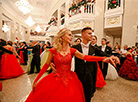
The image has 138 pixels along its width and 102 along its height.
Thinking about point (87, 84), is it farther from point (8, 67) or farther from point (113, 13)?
point (113, 13)

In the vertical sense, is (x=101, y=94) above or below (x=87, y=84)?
below

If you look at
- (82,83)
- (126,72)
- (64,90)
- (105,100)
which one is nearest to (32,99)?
(64,90)

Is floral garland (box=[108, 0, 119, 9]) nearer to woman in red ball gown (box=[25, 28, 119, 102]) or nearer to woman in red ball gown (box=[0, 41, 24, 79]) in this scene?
woman in red ball gown (box=[25, 28, 119, 102])

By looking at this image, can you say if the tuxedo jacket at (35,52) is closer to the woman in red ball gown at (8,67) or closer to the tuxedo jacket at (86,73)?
the woman in red ball gown at (8,67)

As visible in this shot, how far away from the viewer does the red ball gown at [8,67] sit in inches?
144

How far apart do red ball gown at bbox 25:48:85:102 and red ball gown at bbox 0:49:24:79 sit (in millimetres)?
3128

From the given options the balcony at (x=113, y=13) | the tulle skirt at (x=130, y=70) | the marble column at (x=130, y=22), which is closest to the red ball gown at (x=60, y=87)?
the tulle skirt at (x=130, y=70)

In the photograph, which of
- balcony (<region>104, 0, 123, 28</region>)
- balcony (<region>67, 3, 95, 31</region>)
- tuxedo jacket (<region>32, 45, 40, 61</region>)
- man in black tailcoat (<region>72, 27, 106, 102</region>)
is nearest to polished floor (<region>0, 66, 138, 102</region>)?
man in black tailcoat (<region>72, 27, 106, 102</region>)

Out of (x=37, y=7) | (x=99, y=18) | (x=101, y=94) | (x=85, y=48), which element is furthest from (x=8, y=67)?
(x=37, y=7)

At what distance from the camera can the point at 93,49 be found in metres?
1.71

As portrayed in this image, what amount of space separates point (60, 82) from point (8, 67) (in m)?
3.56

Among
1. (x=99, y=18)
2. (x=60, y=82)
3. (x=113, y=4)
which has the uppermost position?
(x=113, y=4)

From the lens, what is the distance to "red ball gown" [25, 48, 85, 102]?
3.94 ft

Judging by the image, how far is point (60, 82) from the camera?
1.32 metres
